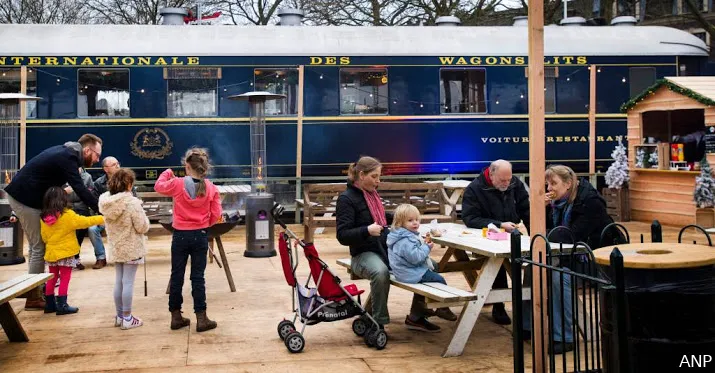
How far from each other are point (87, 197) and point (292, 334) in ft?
7.92

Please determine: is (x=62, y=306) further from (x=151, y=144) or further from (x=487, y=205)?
(x=151, y=144)

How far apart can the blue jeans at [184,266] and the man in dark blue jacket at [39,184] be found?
98 cm

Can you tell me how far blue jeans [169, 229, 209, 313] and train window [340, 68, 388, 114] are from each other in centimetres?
875

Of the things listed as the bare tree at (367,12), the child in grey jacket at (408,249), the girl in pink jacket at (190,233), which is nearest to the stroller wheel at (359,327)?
the child in grey jacket at (408,249)

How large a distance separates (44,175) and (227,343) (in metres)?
2.40

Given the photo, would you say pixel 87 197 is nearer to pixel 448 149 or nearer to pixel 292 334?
pixel 292 334

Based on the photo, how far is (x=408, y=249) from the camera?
6430mm

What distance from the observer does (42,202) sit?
7598 millimetres

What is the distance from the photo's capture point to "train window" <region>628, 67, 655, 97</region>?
1659cm

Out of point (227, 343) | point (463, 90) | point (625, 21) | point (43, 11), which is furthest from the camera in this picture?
point (43, 11)

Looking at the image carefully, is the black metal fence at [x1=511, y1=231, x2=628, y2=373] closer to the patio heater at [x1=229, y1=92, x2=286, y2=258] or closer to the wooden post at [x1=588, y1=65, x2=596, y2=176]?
the patio heater at [x1=229, y1=92, x2=286, y2=258]

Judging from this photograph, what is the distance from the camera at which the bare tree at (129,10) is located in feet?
108

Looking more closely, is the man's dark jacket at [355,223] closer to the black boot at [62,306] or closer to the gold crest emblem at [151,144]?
the black boot at [62,306]

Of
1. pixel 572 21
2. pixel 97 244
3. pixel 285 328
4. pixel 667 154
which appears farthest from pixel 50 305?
pixel 572 21
